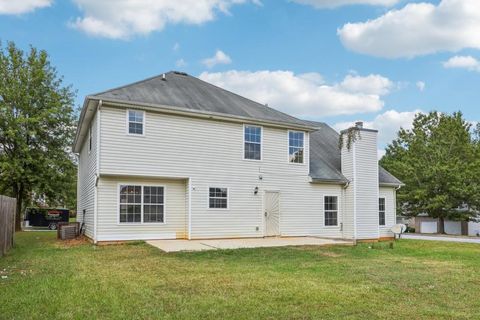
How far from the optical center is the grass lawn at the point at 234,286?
5562 millimetres

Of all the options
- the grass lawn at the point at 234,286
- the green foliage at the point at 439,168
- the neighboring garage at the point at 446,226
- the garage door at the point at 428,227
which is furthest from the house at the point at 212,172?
the garage door at the point at 428,227

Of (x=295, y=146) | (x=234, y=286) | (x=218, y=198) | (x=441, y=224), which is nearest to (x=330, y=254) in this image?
(x=218, y=198)

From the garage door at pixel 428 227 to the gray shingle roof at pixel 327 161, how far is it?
15475mm

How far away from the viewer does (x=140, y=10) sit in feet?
48.6

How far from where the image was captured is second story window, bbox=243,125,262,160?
17.0 metres

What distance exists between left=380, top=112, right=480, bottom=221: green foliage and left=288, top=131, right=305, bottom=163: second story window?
49.1ft

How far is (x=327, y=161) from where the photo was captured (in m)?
19.6

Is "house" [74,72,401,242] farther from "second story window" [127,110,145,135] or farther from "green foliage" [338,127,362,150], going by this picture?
"green foliage" [338,127,362,150]

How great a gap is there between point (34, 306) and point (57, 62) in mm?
22626

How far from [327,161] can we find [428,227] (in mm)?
18637

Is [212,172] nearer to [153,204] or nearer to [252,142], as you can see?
[252,142]

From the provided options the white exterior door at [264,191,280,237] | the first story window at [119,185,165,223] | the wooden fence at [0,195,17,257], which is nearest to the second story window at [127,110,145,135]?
the first story window at [119,185,165,223]

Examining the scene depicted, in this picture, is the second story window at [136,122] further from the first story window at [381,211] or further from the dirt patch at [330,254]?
the first story window at [381,211]

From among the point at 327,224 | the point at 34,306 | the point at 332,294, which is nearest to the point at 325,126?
the point at 327,224
